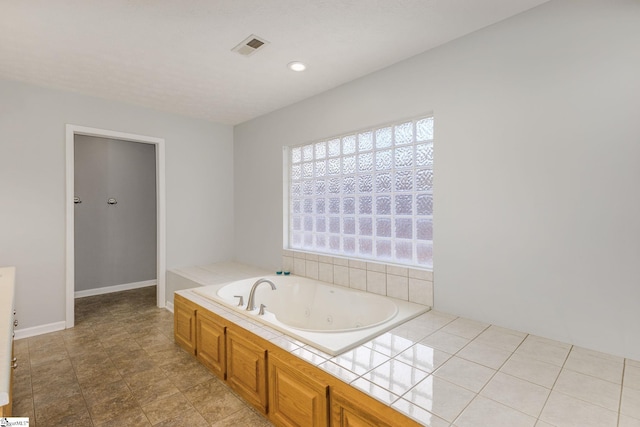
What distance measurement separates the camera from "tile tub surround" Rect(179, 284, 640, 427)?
118cm

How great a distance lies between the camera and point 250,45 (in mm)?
2223

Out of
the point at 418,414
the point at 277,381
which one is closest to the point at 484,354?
the point at 418,414

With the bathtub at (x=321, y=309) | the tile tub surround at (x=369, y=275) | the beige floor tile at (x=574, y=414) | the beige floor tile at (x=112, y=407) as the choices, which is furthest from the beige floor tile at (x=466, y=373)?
the beige floor tile at (x=112, y=407)

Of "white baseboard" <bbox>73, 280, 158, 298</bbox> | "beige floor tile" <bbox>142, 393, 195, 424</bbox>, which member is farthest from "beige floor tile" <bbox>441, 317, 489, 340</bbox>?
"white baseboard" <bbox>73, 280, 158, 298</bbox>

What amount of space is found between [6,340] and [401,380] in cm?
153

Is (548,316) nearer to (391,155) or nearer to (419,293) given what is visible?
(419,293)

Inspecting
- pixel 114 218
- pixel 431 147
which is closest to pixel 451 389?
pixel 431 147

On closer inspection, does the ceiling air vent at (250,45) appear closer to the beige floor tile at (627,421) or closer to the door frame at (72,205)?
the door frame at (72,205)

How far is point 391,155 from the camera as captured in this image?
2652mm

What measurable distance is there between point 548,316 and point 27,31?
374cm

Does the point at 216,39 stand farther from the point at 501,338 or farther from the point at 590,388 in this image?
the point at 590,388

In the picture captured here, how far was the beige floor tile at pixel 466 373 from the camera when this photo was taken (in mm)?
1375

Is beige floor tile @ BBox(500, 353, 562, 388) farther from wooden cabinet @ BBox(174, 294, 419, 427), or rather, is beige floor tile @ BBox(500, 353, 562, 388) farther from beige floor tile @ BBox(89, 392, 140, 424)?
beige floor tile @ BBox(89, 392, 140, 424)

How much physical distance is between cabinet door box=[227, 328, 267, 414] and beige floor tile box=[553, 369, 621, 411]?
147 centimetres
